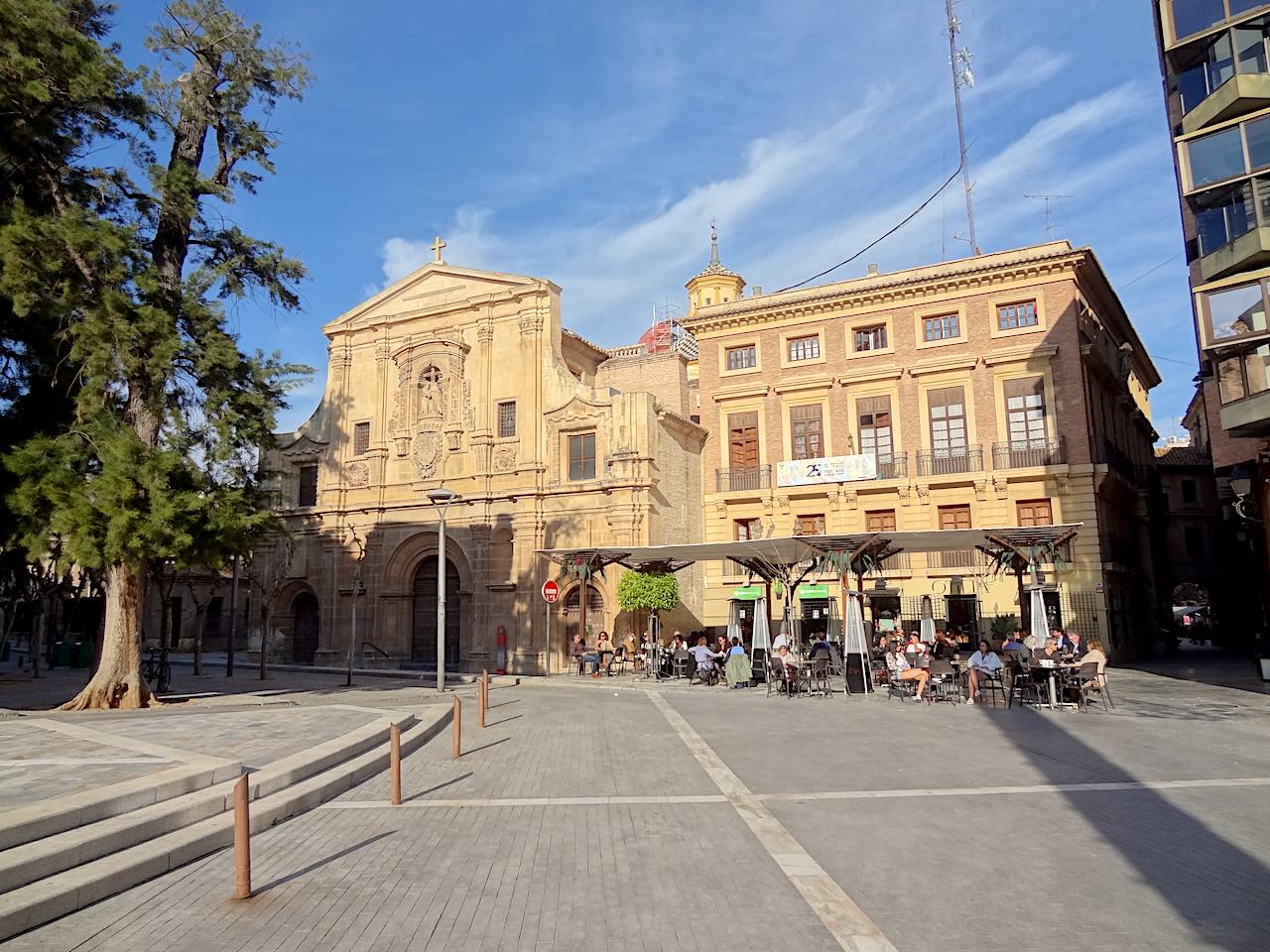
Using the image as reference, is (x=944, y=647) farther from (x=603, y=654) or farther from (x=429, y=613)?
(x=429, y=613)

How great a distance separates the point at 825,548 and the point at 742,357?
1540 centimetres

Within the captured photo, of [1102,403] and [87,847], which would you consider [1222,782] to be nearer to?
[87,847]

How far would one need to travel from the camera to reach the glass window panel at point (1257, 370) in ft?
65.7

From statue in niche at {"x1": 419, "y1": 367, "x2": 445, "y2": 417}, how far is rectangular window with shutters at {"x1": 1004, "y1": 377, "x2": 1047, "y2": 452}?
2095 centimetres

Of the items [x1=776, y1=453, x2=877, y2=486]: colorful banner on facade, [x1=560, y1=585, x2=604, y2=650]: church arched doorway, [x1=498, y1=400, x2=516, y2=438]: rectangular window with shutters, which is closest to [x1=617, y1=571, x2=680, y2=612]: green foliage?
[x1=560, y1=585, x2=604, y2=650]: church arched doorway

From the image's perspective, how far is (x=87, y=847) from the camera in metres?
6.18

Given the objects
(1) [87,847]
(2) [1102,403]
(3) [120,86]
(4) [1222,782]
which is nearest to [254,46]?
(3) [120,86]

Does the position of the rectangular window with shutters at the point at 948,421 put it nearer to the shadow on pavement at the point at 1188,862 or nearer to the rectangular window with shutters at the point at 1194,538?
the shadow on pavement at the point at 1188,862

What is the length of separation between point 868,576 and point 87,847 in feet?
87.5

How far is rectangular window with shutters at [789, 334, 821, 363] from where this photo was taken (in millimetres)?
32688

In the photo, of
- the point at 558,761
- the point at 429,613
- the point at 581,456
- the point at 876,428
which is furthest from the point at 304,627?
the point at 558,761

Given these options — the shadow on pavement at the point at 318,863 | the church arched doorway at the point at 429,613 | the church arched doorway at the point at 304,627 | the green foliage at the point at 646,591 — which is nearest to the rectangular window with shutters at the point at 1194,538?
the green foliage at the point at 646,591

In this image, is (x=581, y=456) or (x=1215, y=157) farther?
(x=581, y=456)

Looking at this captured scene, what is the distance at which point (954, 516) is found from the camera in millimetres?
29656
